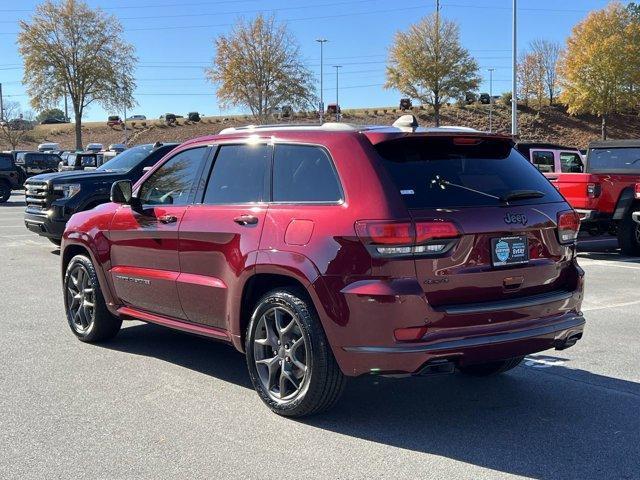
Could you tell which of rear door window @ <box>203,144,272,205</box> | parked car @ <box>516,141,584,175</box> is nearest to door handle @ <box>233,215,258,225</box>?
rear door window @ <box>203,144,272,205</box>

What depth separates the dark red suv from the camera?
3.91 meters

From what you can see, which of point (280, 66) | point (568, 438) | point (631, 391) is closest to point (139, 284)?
point (568, 438)

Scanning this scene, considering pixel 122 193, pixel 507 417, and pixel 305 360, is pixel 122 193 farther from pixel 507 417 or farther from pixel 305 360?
pixel 507 417

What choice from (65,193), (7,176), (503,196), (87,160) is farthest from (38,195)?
(7,176)

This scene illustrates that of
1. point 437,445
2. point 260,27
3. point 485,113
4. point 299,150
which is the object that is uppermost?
point 260,27

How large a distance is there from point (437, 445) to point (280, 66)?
1961 inches

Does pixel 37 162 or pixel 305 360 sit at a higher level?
pixel 37 162

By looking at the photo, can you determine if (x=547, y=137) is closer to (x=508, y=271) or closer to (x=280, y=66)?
(x=280, y=66)

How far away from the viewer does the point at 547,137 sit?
53.9m

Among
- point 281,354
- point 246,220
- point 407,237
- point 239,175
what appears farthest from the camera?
point 239,175

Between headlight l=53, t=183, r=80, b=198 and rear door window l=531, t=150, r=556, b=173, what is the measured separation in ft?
31.4

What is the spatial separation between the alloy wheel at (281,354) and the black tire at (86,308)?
222 centimetres

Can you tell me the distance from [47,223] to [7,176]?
17221 mm

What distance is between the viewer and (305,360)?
4340mm
